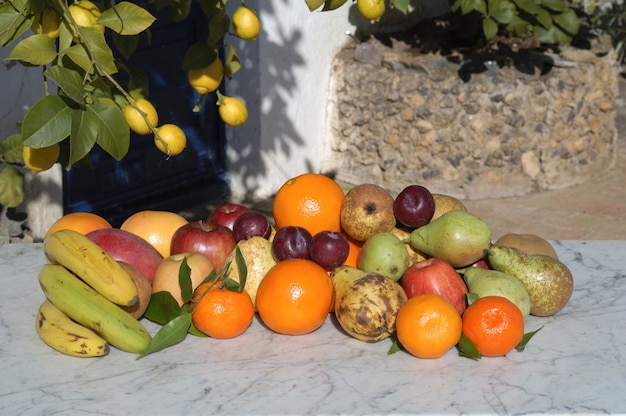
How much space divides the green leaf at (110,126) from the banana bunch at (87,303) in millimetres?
235

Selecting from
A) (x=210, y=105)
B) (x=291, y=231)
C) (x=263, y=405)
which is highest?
(x=210, y=105)

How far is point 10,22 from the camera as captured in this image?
1930mm

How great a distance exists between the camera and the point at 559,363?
73.6 inches

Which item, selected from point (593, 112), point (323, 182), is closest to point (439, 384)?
point (323, 182)

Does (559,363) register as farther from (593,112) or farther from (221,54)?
(593,112)

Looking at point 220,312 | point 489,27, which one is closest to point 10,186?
point 220,312

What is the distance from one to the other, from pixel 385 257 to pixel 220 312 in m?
0.40

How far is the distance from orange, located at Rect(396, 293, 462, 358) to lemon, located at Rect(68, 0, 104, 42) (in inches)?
35.9

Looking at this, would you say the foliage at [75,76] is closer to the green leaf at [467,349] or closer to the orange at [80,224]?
the orange at [80,224]

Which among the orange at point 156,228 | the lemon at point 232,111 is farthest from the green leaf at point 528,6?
the orange at point 156,228

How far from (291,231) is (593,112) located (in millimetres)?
4524

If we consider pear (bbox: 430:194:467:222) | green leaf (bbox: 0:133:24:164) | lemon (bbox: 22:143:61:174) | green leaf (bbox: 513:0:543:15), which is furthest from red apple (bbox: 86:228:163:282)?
green leaf (bbox: 513:0:543:15)

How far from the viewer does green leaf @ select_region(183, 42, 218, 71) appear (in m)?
2.21

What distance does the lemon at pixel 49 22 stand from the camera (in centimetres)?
195
